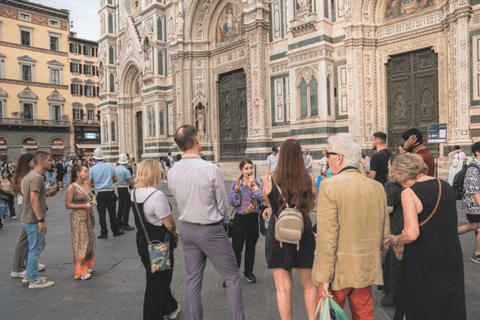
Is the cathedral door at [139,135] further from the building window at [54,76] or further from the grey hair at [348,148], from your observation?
the grey hair at [348,148]

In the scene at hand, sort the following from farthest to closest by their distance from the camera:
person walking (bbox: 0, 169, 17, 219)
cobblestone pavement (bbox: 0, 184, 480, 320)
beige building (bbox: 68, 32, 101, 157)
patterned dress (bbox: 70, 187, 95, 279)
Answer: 1. beige building (bbox: 68, 32, 101, 157)
2. person walking (bbox: 0, 169, 17, 219)
3. patterned dress (bbox: 70, 187, 95, 279)
4. cobblestone pavement (bbox: 0, 184, 480, 320)

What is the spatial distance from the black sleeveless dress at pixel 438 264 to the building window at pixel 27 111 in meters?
48.8

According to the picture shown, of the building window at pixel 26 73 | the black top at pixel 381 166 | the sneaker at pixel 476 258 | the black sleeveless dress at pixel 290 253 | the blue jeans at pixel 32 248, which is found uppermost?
the building window at pixel 26 73

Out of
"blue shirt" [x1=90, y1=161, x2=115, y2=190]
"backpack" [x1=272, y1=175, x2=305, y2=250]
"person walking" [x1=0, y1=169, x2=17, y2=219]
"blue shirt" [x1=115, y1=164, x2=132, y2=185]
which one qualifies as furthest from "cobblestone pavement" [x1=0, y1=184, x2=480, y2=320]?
"person walking" [x1=0, y1=169, x2=17, y2=219]

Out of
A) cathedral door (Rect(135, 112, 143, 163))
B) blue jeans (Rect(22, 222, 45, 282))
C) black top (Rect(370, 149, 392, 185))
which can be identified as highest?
cathedral door (Rect(135, 112, 143, 163))

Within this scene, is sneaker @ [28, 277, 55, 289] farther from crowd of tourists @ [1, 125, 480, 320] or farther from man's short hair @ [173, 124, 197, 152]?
man's short hair @ [173, 124, 197, 152]

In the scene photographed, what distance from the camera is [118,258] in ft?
19.3

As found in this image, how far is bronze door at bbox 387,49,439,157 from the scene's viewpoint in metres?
12.5

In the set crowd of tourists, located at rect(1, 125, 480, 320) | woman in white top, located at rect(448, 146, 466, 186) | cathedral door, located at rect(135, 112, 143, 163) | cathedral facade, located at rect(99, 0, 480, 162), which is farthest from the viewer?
cathedral door, located at rect(135, 112, 143, 163)

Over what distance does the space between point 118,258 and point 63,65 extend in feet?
156

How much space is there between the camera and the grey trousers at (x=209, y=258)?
306 centimetres

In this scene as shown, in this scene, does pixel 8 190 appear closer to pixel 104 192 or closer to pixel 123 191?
pixel 123 191

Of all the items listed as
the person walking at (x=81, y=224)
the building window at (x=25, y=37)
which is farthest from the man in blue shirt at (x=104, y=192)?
the building window at (x=25, y=37)

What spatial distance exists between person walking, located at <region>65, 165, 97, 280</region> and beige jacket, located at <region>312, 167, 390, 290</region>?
3.83 m
